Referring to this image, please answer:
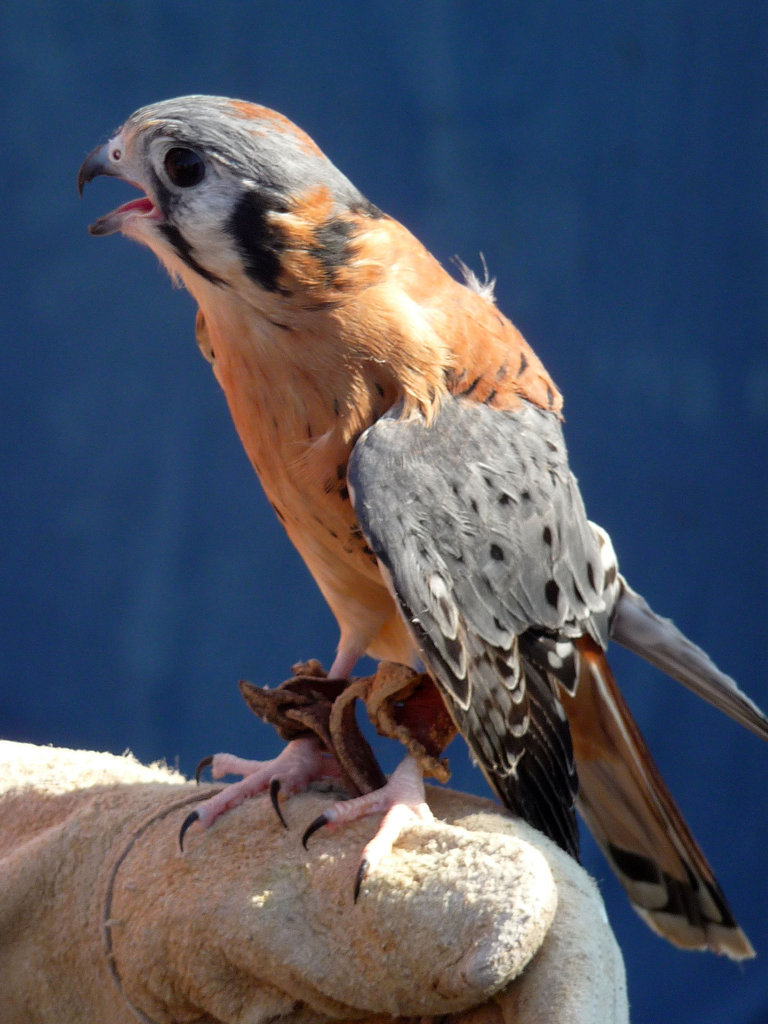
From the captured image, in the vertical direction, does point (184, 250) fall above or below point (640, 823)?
above

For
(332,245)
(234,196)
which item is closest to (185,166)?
(234,196)

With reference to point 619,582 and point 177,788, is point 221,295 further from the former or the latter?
point 619,582

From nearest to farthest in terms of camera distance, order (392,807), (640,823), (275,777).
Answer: (392,807) → (275,777) → (640,823)

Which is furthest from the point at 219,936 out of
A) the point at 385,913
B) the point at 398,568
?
the point at 398,568

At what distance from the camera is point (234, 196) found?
4.13 ft

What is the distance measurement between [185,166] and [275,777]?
770 millimetres

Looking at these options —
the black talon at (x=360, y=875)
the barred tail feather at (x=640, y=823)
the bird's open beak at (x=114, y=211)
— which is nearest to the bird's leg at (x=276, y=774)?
the black talon at (x=360, y=875)

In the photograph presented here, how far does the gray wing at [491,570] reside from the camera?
1.23 m

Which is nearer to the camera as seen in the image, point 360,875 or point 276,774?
point 360,875

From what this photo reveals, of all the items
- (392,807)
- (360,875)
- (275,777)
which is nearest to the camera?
(360,875)

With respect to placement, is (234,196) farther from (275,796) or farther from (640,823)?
(640,823)

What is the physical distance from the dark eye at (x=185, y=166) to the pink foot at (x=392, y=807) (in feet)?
2.50

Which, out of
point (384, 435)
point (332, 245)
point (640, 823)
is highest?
point (332, 245)

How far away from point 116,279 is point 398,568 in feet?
5.88
